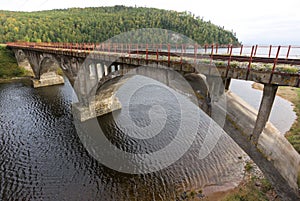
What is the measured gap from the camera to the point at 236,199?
13.0 meters

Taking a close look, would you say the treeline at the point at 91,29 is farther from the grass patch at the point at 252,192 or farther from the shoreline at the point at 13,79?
the grass patch at the point at 252,192

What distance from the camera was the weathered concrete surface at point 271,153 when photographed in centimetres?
821

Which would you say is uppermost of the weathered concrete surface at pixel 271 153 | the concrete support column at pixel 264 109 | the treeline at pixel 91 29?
the treeline at pixel 91 29

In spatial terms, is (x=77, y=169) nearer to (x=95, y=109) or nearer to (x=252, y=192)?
(x=95, y=109)

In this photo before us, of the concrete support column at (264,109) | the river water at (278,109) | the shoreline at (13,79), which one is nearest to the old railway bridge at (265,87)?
the concrete support column at (264,109)

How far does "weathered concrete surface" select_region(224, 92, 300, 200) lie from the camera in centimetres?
821

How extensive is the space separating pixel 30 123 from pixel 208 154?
22.3 meters

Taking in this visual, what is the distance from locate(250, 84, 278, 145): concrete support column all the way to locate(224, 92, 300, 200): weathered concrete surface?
0.22 m

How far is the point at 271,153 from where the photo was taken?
8.46 meters

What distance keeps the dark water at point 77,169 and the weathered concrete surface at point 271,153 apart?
22.5ft

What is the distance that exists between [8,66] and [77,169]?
158 feet

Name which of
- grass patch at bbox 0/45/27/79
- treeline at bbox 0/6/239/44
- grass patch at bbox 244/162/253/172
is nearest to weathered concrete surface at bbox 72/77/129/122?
grass patch at bbox 244/162/253/172

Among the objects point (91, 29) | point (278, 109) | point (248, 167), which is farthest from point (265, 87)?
point (91, 29)

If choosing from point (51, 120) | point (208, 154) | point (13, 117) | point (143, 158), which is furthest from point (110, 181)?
point (13, 117)
